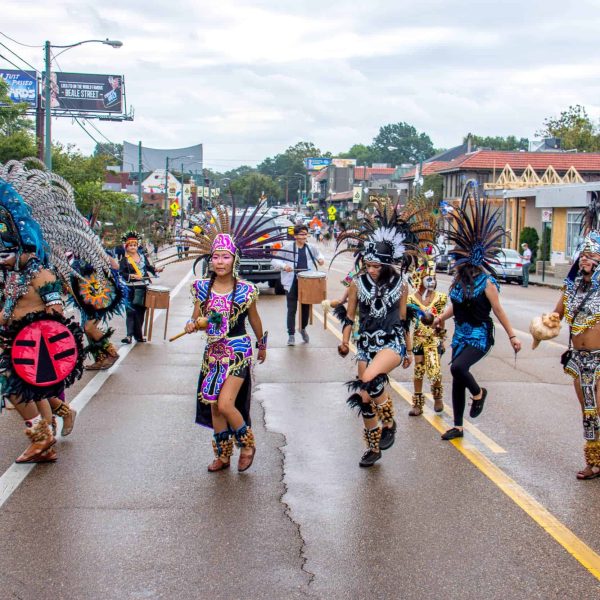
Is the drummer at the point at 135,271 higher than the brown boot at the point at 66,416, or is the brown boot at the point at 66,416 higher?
the drummer at the point at 135,271

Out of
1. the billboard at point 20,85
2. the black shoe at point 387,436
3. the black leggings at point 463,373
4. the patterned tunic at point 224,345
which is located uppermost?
the billboard at point 20,85

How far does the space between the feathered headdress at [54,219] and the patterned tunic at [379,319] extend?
7.61 ft

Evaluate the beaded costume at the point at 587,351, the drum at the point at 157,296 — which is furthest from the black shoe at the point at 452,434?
the drum at the point at 157,296

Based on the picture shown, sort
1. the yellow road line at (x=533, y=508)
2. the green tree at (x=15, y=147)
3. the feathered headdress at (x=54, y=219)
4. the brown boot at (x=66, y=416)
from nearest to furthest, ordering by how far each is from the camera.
Answer: the yellow road line at (x=533, y=508)
the feathered headdress at (x=54, y=219)
the brown boot at (x=66, y=416)
the green tree at (x=15, y=147)

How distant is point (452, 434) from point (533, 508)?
A: 2.04 meters

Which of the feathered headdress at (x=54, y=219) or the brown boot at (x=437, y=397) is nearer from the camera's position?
the feathered headdress at (x=54, y=219)

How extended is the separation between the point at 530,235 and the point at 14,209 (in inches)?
1504

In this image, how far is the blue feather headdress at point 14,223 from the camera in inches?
280

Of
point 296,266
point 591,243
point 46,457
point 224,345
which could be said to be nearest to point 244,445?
point 224,345

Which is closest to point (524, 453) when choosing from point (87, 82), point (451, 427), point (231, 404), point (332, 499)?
point (451, 427)

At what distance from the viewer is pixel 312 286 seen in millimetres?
13367

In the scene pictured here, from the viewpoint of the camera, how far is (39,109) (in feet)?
110

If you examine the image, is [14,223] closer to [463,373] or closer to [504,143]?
[463,373]

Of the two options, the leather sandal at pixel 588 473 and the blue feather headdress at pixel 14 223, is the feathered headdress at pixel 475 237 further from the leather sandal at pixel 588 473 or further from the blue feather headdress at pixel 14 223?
the blue feather headdress at pixel 14 223
